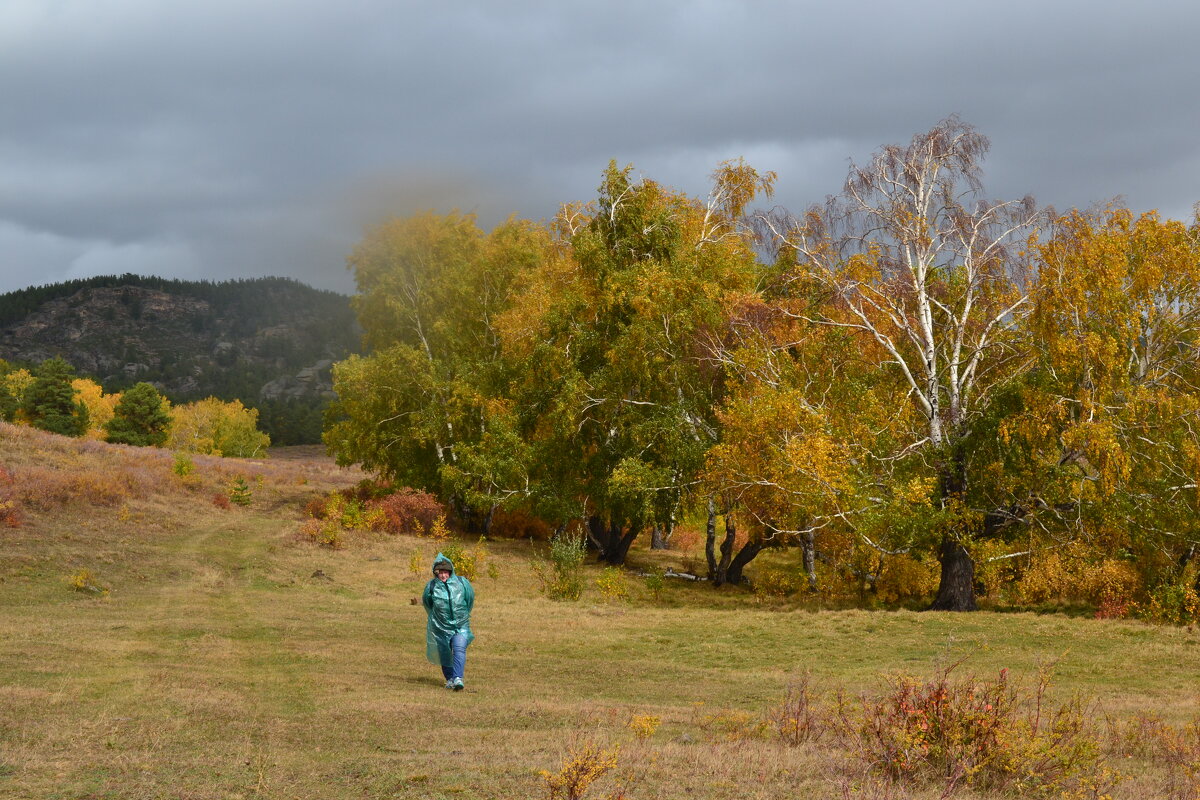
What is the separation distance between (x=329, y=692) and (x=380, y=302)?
98.7 feet

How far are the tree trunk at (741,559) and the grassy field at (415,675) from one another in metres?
1.96

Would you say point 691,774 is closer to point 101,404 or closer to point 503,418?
point 503,418

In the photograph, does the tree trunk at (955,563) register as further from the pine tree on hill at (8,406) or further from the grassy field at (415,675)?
the pine tree on hill at (8,406)

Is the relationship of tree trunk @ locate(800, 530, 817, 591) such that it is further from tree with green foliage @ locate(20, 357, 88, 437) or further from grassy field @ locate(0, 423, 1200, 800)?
tree with green foliage @ locate(20, 357, 88, 437)

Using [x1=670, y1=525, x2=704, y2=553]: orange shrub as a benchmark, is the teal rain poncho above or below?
above

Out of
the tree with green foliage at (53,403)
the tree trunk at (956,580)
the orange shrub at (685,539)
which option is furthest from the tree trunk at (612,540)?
the tree with green foliage at (53,403)

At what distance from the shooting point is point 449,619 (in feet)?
40.4

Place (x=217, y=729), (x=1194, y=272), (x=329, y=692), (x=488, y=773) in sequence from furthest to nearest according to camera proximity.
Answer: (x=1194, y=272) → (x=329, y=692) → (x=217, y=729) → (x=488, y=773)

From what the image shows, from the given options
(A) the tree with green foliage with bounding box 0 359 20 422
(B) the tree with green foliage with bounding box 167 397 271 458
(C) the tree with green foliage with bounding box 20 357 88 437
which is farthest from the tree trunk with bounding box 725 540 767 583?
(B) the tree with green foliage with bounding box 167 397 271 458

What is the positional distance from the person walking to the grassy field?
1.34 ft

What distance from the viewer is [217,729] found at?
880 centimetres

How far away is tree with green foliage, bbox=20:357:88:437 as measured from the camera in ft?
235

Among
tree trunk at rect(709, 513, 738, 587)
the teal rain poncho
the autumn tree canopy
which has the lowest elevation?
tree trunk at rect(709, 513, 738, 587)

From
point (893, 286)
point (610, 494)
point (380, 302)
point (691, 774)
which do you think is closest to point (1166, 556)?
point (893, 286)
